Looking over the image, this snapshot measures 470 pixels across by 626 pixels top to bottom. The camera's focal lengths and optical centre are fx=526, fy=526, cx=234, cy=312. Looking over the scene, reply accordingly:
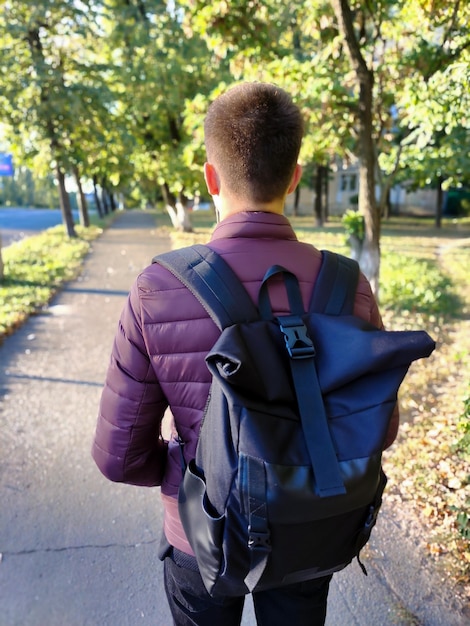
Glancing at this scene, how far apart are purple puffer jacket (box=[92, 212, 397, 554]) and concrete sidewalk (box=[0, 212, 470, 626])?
1461 mm

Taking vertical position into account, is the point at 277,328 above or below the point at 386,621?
above

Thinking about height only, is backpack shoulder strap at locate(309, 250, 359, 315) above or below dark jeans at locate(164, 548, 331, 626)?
above

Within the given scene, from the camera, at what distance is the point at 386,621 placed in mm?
2525

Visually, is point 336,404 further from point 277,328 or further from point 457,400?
point 457,400

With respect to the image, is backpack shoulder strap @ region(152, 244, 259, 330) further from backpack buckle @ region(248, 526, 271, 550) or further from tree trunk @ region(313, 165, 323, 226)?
tree trunk @ region(313, 165, 323, 226)

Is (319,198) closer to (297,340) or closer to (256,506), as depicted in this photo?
(297,340)

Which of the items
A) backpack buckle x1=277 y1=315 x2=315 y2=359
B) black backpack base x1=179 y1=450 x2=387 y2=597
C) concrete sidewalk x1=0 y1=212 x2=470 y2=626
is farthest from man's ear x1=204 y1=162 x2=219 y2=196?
concrete sidewalk x1=0 y1=212 x2=470 y2=626

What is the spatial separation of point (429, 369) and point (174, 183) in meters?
15.2

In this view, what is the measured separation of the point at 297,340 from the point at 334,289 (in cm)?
24

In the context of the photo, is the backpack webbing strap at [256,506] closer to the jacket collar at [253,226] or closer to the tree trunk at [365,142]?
the jacket collar at [253,226]

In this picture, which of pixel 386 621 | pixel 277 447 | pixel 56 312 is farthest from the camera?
pixel 56 312

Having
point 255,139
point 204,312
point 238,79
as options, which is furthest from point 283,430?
point 238,79

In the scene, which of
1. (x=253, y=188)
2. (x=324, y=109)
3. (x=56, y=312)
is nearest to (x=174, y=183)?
(x=56, y=312)

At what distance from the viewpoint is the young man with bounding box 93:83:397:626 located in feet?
4.11
